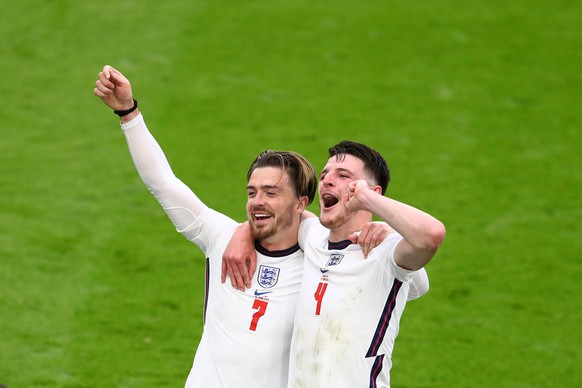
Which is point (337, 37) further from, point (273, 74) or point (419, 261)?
point (419, 261)

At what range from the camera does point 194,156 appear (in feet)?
43.4

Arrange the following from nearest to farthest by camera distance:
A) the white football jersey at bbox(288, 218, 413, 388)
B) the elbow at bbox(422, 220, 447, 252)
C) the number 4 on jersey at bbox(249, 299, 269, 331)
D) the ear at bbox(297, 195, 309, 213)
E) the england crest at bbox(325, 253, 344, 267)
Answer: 1. the elbow at bbox(422, 220, 447, 252)
2. the white football jersey at bbox(288, 218, 413, 388)
3. the england crest at bbox(325, 253, 344, 267)
4. the number 4 on jersey at bbox(249, 299, 269, 331)
5. the ear at bbox(297, 195, 309, 213)

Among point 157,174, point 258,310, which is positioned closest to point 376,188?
point 258,310

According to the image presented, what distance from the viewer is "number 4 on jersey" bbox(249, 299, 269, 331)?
558 centimetres

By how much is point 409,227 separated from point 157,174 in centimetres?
152

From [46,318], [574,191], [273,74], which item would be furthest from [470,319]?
[273,74]

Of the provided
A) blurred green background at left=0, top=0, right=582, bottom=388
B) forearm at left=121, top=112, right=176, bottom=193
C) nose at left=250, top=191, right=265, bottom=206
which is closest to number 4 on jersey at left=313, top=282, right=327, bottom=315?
nose at left=250, top=191, right=265, bottom=206

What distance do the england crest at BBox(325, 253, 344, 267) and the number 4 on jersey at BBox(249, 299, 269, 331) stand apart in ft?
1.55

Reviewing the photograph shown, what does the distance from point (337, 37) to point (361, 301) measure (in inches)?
448

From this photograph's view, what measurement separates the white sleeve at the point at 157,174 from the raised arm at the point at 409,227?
1.10 metres

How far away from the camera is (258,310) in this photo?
561 centimetres

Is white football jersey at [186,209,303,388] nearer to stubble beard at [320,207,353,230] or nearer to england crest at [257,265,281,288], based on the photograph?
england crest at [257,265,281,288]

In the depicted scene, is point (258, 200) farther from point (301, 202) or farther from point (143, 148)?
point (143, 148)

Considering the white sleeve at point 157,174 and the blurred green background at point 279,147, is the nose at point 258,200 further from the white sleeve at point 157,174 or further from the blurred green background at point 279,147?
the blurred green background at point 279,147
